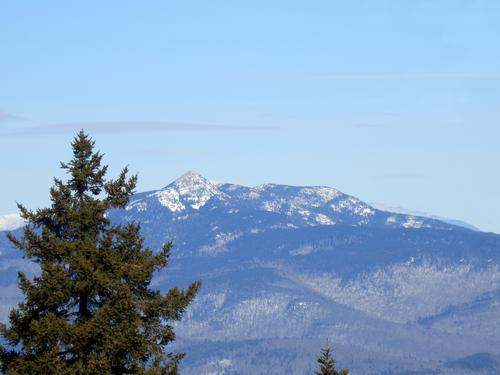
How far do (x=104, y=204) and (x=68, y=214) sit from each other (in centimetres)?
166

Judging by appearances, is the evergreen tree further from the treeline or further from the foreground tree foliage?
the foreground tree foliage

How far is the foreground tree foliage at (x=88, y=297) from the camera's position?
5403cm

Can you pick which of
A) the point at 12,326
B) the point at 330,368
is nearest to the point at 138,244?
the point at 12,326

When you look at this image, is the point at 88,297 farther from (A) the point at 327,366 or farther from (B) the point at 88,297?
(A) the point at 327,366

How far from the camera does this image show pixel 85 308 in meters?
56.1

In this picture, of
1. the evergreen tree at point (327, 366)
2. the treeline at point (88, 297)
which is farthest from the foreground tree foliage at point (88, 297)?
the evergreen tree at point (327, 366)

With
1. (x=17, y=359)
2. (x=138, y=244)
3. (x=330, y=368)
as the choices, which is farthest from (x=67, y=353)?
(x=330, y=368)

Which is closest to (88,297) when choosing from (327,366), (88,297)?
(88,297)

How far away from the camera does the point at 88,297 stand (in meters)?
55.9

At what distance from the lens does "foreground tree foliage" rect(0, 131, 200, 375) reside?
5403 cm

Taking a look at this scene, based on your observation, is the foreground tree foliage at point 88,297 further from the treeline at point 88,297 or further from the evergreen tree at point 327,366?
the evergreen tree at point 327,366

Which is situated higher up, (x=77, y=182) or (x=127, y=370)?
(x=77, y=182)

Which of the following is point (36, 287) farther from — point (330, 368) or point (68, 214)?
point (330, 368)

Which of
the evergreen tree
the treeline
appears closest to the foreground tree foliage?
the treeline
